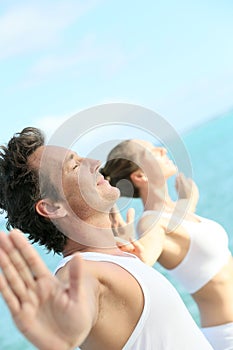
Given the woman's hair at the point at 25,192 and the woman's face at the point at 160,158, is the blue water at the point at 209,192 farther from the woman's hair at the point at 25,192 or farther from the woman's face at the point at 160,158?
the woman's hair at the point at 25,192

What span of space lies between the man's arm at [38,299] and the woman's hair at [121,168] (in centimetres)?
155

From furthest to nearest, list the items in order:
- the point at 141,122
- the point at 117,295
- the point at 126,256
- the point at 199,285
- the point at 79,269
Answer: the point at 199,285, the point at 141,122, the point at 126,256, the point at 117,295, the point at 79,269

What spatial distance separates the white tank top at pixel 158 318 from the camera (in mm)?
1491

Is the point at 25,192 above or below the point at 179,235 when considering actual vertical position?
above

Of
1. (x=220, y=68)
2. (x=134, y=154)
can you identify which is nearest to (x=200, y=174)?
(x=220, y=68)

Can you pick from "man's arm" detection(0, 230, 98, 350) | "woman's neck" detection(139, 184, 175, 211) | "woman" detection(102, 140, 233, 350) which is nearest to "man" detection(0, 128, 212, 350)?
"man's arm" detection(0, 230, 98, 350)

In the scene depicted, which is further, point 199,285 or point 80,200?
point 199,285

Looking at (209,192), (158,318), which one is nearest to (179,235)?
(158,318)

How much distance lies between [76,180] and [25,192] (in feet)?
0.39

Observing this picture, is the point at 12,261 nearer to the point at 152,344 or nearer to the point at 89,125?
the point at 152,344

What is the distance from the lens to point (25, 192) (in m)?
1.73

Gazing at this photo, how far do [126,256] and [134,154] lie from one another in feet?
3.64

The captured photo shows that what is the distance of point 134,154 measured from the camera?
2.76m

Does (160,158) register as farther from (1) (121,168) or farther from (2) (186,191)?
(2) (186,191)
